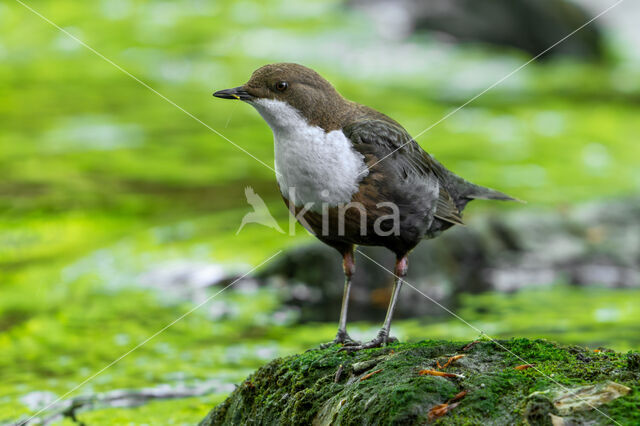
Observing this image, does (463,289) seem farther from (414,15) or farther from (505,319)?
(414,15)

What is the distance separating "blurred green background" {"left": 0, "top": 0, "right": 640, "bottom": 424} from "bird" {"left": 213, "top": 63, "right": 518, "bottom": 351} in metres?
2.25

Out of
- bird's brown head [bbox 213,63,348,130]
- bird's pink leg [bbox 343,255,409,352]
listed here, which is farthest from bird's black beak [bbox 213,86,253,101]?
bird's pink leg [bbox 343,255,409,352]

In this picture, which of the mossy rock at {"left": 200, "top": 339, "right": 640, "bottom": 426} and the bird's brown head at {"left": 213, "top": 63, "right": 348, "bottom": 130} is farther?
the bird's brown head at {"left": 213, "top": 63, "right": 348, "bottom": 130}

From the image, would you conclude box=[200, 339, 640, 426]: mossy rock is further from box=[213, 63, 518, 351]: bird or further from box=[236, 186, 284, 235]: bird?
box=[236, 186, 284, 235]: bird

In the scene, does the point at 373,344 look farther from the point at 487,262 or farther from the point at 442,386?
the point at 487,262

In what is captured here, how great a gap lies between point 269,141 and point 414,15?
7.52m

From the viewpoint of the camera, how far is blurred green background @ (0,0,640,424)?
23.3ft

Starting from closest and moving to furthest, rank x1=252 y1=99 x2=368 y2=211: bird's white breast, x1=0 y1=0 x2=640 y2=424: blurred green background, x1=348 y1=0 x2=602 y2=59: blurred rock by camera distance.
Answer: x1=252 y1=99 x2=368 y2=211: bird's white breast → x1=0 y1=0 x2=640 y2=424: blurred green background → x1=348 y1=0 x2=602 y2=59: blurred rock

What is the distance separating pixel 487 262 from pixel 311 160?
17.3ft

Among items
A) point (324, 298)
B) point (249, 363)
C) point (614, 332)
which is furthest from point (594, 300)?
point (249, 363)

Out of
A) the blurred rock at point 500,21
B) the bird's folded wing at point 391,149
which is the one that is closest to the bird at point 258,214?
the bird's folded wing at point 391,149

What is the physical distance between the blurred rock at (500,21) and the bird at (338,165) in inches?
617

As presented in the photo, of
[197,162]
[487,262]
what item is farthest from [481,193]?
[197,162]

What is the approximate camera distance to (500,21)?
18766 millimetres
